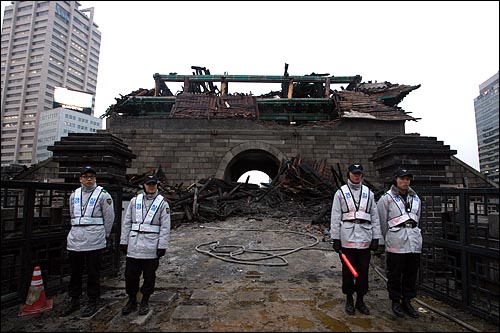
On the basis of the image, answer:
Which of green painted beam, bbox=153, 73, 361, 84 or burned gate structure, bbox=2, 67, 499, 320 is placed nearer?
burned gate structure, bbox=2, 67, 499, 320

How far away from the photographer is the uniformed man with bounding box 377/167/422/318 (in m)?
3.30

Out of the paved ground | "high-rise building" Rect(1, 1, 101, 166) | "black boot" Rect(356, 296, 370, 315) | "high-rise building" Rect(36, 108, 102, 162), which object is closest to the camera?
the paved ground

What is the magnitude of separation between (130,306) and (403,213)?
347 cm

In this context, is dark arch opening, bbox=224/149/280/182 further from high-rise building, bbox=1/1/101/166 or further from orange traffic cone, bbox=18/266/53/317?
high-rise building, bbox=1/1/101/166

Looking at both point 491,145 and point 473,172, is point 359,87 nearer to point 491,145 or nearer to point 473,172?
point 473,172

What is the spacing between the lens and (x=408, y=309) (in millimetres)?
3268

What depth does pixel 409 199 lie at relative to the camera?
11.5 feet

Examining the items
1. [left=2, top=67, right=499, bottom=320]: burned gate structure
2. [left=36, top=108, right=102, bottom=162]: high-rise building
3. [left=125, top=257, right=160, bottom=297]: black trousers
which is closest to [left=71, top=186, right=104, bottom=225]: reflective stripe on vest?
[left=125, top=257, right=160, bottom=297]: black trousers

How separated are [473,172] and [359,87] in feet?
25.1

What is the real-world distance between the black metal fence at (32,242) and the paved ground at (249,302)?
255 mm

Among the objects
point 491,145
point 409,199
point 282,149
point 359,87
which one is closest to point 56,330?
point 409,199

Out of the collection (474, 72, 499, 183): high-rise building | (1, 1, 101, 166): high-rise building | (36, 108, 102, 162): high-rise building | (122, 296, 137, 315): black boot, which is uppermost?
(1, 1, 101, 166): high-rise building

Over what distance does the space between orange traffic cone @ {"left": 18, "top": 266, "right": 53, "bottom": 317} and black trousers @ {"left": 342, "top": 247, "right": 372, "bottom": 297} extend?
363cm

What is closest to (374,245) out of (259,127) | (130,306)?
(130,306)
